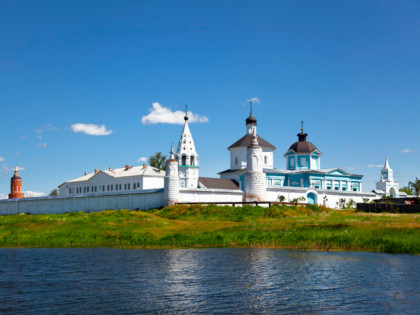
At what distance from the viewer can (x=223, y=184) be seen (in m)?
61.4

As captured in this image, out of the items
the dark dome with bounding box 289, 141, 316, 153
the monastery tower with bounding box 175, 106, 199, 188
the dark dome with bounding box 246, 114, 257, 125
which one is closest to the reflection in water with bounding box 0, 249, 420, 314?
the monastery tower with bounding box 175, 106, 199, 188

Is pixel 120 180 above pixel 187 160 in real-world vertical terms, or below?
below

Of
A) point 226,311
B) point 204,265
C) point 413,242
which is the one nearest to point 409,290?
point 226,311

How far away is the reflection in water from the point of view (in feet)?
39.9

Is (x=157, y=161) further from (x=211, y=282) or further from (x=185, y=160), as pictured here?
(x=211, y=282)

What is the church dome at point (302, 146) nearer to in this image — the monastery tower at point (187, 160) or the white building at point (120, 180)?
the monastery tower at point (187, 160)

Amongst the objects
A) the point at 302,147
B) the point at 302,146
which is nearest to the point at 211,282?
the point at 302,147

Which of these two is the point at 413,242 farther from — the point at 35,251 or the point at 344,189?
the point at 344,189

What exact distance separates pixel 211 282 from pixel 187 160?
44.3 meters

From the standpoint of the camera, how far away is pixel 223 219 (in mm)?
39438

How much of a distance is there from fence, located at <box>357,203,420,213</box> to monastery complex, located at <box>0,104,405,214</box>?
963cm

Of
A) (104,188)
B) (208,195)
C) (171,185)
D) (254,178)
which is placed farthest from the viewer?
(104,188)

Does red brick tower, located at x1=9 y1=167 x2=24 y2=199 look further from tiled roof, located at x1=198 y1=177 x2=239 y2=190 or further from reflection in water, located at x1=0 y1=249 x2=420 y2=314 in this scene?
reflection in water, located at x1=0 y1=249 x2=420 y2=314

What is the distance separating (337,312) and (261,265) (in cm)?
683
